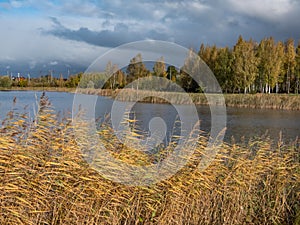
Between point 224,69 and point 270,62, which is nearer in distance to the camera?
point 270,62

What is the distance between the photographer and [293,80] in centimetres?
5878

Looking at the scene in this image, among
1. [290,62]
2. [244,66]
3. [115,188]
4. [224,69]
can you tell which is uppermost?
[290,62]

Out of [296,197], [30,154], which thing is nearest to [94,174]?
[30,154]

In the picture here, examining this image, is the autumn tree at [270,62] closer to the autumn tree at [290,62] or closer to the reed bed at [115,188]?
the autumn tree at [290,62]

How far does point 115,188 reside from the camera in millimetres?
5027

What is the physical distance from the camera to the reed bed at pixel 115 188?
4441mm

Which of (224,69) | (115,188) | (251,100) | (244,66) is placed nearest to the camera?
(115,188)

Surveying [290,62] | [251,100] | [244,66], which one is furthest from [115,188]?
[290,62]

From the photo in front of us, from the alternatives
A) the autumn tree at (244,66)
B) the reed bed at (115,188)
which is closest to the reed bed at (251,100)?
the autumn tree at (244,66)

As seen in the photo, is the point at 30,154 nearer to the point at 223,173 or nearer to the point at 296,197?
the point at 223,173

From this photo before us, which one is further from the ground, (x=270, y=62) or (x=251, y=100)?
(x=270, y=62)

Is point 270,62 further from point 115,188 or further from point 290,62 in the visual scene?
point 115,188

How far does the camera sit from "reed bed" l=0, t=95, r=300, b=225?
4.44 m

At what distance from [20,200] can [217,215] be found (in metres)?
3.35
